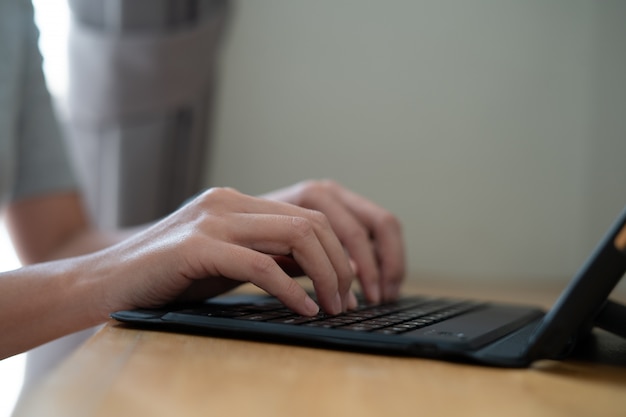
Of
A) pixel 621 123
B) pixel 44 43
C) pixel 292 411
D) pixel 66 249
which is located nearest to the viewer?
pixel 292 411

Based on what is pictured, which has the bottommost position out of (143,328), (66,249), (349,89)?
(66,249)

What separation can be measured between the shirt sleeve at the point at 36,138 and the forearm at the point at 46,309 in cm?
74

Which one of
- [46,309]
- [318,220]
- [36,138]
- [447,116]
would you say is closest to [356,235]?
[318,220]

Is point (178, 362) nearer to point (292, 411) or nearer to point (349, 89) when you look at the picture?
point (292, 411)

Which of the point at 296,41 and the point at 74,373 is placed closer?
the point at 74,373

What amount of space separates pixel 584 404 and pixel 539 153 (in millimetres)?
1358

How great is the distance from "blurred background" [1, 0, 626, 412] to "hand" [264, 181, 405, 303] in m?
0.78

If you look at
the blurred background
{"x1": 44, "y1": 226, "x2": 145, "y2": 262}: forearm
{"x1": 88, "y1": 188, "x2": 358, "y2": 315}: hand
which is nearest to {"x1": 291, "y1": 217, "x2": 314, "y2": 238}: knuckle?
{"x1": 88, "y1": 188, "x2": 358, "y2": 315}: hand

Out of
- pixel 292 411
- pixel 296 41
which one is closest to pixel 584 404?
pixel 292 411

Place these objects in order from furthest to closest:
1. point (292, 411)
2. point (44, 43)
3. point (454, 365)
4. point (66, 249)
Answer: point (44, 43)
point (66, 249)
point (454, 365)
point (292, 411)

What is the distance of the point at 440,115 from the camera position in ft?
5.51

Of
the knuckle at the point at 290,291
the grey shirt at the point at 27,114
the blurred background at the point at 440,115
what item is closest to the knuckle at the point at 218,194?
the knuckle at the point at 290,291

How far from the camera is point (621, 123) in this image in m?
1.54

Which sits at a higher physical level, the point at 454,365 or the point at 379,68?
the point at 379,68
